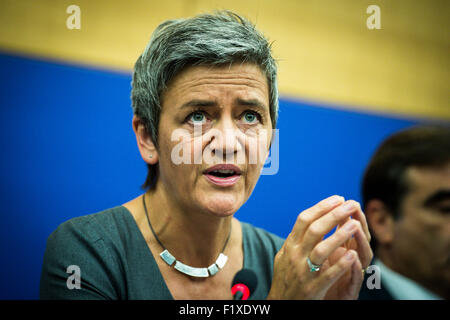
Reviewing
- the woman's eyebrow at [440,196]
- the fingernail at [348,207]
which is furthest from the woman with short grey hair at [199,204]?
the woman's eyebrow at [440,196]

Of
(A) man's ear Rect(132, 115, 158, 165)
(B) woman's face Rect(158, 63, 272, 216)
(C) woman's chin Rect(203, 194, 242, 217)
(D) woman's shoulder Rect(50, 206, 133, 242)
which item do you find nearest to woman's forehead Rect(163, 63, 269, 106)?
(B) woman's face Rect(158, 63, 272, 216)

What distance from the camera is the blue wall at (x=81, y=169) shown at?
1.11 metres

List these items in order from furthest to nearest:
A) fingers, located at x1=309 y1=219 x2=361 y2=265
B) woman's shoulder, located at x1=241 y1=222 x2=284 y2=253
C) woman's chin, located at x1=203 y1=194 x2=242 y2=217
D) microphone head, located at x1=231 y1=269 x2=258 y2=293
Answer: woman's shoulder, located at x1=241 y1=222 x2=284 y2=253
microphone head, located at x1=231 y1=269 x2=258 y2=293
woman's chin, located at x1=203 y1=194 x2=242 y2=217
fingers, located at x1=309 y1=219 x2=361 y2=265

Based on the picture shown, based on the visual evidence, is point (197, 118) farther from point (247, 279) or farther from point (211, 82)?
point (247, 279)

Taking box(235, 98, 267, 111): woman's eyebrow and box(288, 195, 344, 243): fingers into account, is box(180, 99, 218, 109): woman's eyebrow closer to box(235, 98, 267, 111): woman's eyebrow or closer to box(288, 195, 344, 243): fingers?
box(235, 98, 267, 111): woman's eyebrow

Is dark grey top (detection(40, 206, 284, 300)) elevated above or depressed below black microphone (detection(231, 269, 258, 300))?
above

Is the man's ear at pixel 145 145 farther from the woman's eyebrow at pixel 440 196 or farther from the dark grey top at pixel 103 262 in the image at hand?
the woman's eyebrow at pixel 440 196

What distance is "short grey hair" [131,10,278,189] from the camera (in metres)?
0.90

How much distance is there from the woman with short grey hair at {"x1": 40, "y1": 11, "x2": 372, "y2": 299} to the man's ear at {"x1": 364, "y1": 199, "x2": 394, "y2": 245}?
5 cm

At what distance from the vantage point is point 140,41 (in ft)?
3.91

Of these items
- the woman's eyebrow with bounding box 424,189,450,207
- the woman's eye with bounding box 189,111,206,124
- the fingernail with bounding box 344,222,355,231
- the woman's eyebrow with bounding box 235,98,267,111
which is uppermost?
the woman's eyebrow with bounding box 235,98,267,111

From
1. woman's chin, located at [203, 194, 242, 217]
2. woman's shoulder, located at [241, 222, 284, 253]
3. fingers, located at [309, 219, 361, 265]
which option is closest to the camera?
fingers, located at [309, 219, 361, 265]

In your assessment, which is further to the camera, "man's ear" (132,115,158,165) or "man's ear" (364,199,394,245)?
"man's ear" (132,115,158,165)

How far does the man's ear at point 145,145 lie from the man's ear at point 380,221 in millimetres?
543
